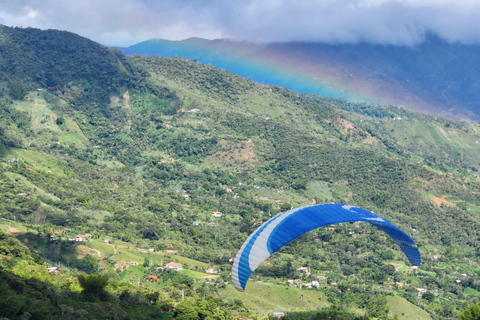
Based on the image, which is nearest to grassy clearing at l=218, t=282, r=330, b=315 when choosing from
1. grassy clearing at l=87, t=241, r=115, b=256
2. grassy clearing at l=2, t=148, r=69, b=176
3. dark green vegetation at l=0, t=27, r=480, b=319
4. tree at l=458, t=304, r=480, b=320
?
dark green vegetation at l=0, t=27, r=480, b=319

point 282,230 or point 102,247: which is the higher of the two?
point 282,230

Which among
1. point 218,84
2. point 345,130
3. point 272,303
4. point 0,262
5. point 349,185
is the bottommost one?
point 272,303

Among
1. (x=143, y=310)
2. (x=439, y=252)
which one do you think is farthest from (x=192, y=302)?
(x=439, y=252)

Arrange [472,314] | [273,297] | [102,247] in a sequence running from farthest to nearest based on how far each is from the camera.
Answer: [102,247] < [273,297] < [472,314]

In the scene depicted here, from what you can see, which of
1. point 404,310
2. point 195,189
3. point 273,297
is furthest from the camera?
point 195,189

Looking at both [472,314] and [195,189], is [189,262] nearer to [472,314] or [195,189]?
[195,189]

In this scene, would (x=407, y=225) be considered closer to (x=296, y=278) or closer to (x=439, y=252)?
(x=439, y=252)

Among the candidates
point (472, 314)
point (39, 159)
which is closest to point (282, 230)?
point (472, 314)
